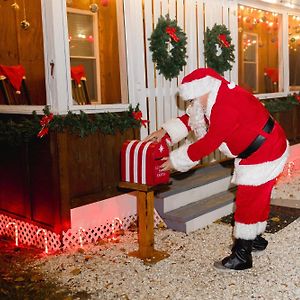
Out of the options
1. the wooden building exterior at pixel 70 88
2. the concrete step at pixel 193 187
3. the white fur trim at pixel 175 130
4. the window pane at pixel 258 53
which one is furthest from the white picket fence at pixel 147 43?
the window pane at pixel 258 53

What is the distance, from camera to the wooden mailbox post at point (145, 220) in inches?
170

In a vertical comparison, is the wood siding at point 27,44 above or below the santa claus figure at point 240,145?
above

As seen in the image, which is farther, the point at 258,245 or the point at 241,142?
the point at 258,245

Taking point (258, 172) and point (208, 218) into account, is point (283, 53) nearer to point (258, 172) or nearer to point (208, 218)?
point (208, 218)

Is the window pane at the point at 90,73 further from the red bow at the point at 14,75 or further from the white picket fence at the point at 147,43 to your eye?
the white picket fence at the point at 147,43

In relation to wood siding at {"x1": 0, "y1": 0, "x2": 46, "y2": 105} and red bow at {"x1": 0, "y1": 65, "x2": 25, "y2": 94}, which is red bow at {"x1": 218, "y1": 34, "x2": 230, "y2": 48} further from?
red bow at {"x1": 0, "y1": 65, "x2": 25, "y2": 94}

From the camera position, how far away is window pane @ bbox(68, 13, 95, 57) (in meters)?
7.27

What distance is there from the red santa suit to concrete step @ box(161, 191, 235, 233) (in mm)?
1269

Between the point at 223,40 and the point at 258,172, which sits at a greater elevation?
the point at 223,40

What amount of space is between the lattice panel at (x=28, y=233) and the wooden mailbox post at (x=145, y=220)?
3.42 ft

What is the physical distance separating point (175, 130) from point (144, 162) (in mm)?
533

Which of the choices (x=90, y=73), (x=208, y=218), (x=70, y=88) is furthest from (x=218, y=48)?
(x=70, y=88)

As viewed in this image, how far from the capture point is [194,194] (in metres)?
5.96

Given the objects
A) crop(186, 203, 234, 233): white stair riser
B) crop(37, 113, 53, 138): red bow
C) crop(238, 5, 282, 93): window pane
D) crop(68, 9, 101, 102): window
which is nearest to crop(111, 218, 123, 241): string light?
crop(186, 203, 234, 233): white stair riser
